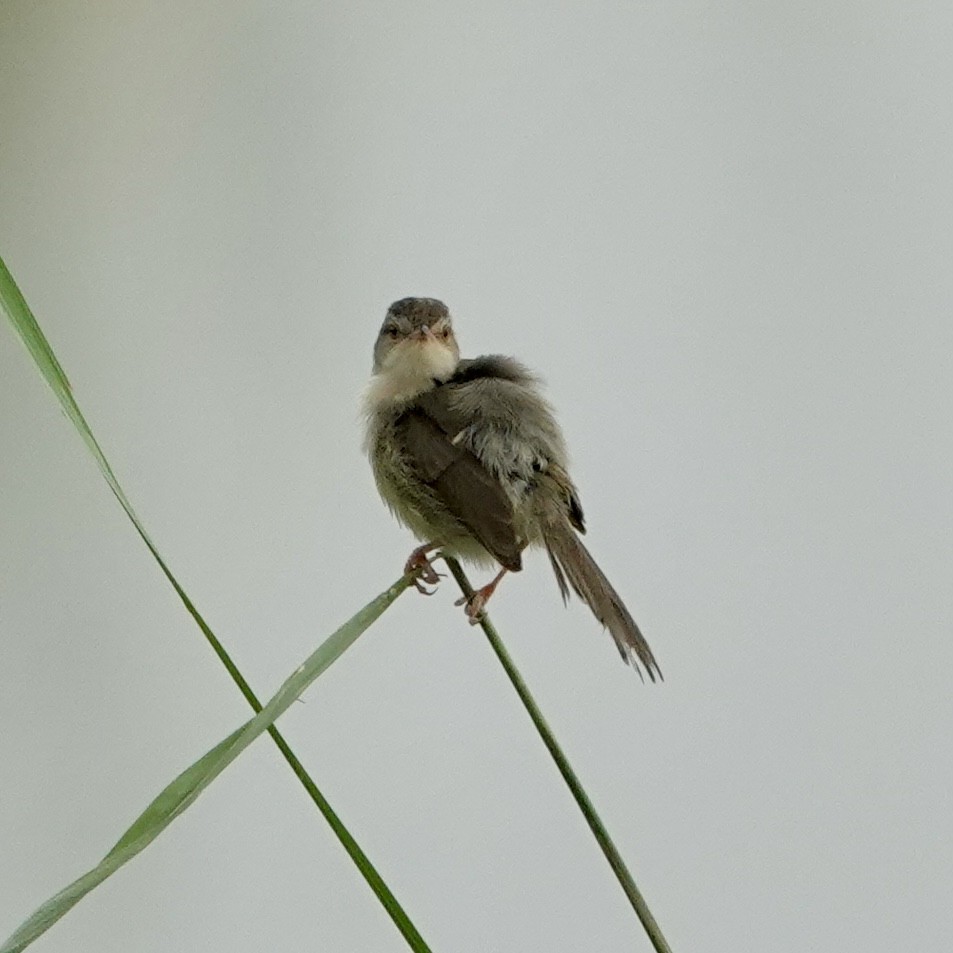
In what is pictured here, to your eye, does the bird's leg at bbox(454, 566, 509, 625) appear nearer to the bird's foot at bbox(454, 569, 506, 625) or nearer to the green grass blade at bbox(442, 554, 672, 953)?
the bird's foot at bbox(454, 569, 506, 625)

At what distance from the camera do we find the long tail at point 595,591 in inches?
54.4

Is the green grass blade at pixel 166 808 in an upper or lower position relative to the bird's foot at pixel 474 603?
upper

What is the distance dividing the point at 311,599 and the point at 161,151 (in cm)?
117

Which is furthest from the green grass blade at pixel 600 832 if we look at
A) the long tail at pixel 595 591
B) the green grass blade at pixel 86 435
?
the long tail at pixel 595 591

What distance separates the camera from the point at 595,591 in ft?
4.74

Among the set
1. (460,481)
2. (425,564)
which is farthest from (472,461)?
(425,564)

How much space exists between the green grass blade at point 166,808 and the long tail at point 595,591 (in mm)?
622

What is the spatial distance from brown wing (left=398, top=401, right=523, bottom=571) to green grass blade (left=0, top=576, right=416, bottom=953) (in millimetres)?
687

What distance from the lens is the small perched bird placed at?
1488mm

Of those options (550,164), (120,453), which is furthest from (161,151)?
(550,164)

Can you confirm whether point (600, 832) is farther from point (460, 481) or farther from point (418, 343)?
point (418, 343)

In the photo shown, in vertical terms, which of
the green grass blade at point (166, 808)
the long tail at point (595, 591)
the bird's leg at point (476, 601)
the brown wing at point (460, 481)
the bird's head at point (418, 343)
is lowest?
the long tail at point (595, 591)

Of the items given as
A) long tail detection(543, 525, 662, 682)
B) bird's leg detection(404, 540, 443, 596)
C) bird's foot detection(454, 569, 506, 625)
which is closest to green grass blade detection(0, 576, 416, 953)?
bird's foot detection(454, 569, 506, 625)

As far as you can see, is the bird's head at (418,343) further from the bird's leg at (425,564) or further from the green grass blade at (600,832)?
the green grass blade at (600,832)
